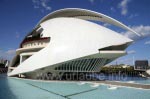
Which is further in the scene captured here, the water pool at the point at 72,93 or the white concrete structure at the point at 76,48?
the white concrete structure at the point at 76,48

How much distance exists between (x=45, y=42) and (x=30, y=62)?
7.67m

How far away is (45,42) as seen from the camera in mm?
43688

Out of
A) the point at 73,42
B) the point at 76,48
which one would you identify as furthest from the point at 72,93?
the point at 73,42

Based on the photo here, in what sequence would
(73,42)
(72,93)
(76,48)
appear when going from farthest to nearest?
(73,42) < (76,48) < (72,93)

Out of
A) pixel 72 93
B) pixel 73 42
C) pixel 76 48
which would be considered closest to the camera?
pixel 72 93

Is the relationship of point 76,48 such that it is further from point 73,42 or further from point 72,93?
point 72,93

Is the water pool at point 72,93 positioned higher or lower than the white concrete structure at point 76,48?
lower

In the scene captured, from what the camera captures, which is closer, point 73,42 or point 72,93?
point 72,93

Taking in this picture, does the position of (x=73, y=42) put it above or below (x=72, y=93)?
above

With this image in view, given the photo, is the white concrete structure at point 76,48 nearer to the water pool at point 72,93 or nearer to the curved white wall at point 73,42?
the curved white wall at point 73,42

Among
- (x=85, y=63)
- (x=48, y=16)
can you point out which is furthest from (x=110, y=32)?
(x=48, y=16)

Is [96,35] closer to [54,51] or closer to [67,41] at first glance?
[67,41]

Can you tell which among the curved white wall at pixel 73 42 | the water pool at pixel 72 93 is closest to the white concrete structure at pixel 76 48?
the curved white wall at pixel 73 42

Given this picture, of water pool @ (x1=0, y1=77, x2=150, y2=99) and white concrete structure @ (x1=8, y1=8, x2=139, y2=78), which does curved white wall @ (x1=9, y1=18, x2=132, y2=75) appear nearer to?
white concrete structure @ (x1=8, y1=8, x2=139, y2=78)
